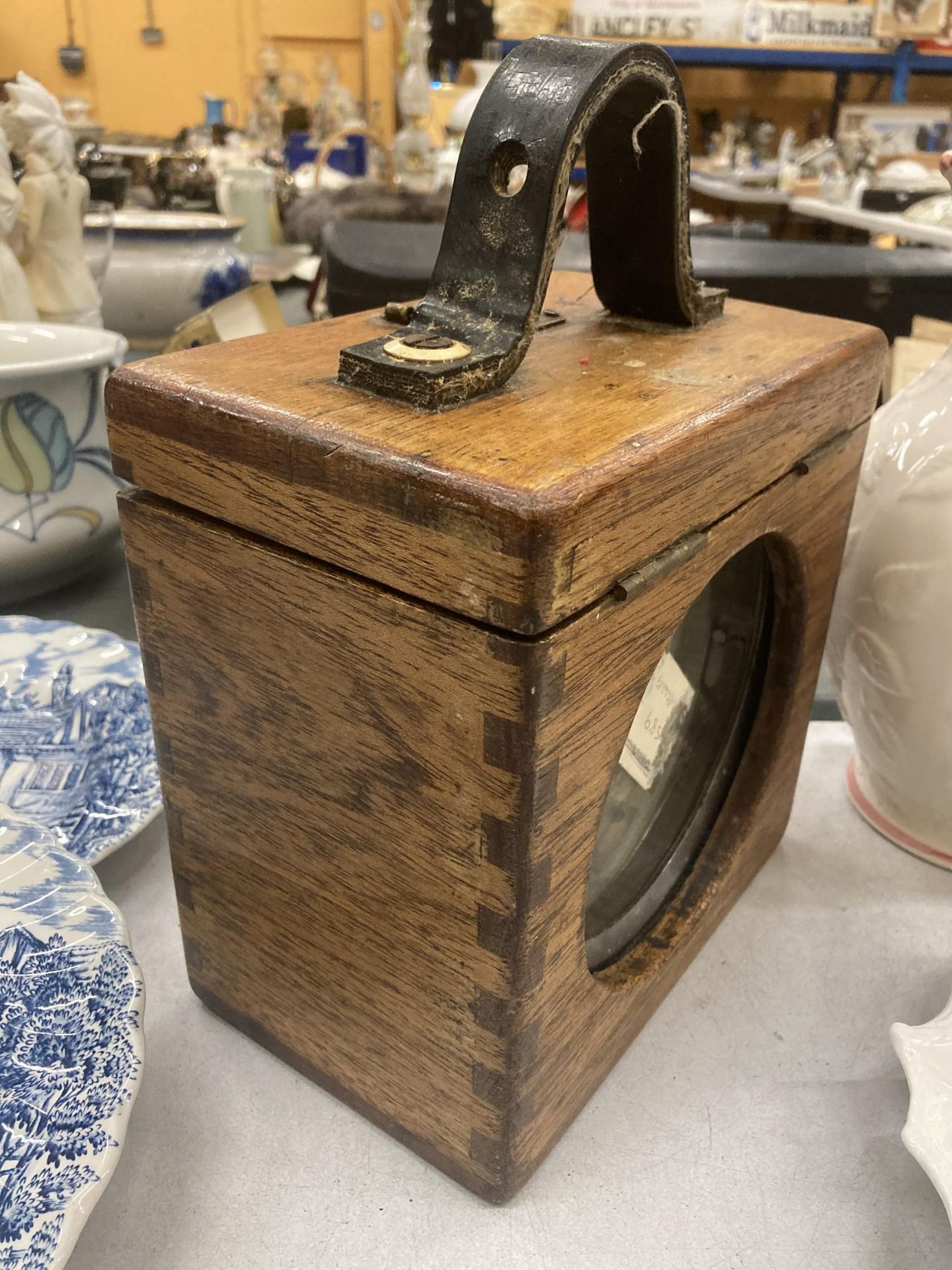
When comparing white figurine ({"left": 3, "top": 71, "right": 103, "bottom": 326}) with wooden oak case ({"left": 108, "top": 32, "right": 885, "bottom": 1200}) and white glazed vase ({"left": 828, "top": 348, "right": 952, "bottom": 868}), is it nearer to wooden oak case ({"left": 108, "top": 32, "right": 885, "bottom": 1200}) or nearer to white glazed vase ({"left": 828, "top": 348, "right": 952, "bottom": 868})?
wooden oak case ({"left": 108, "top": 32, "right": 885, "bottom": 1200})

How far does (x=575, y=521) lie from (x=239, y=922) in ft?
0.88

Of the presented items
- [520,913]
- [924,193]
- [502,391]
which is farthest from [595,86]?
[924,193]

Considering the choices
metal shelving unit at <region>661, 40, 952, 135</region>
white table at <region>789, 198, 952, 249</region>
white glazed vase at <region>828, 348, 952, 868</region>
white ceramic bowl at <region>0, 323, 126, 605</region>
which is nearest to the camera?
white glazed vase at <region>828, 348, 952, 868</region>

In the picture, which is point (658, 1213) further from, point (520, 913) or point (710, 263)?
point (710, 263)

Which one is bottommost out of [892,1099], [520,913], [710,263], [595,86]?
[892,1099]

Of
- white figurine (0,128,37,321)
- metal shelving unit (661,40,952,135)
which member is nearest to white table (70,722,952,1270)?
white figurine (0,128,37,321)

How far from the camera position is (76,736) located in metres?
0.61

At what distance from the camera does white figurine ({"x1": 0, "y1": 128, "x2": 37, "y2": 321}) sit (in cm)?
74

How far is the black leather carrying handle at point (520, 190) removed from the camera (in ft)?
1.17

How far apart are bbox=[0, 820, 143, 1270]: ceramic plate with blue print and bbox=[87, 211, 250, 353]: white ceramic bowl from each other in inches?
29.3

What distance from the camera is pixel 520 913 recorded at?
0.34m

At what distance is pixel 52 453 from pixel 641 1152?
57 centimetres

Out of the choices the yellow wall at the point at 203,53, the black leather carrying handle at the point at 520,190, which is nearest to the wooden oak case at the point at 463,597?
the black leather carrying handle at the point at 520,190

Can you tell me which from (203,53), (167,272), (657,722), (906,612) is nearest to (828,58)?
(203,53)
